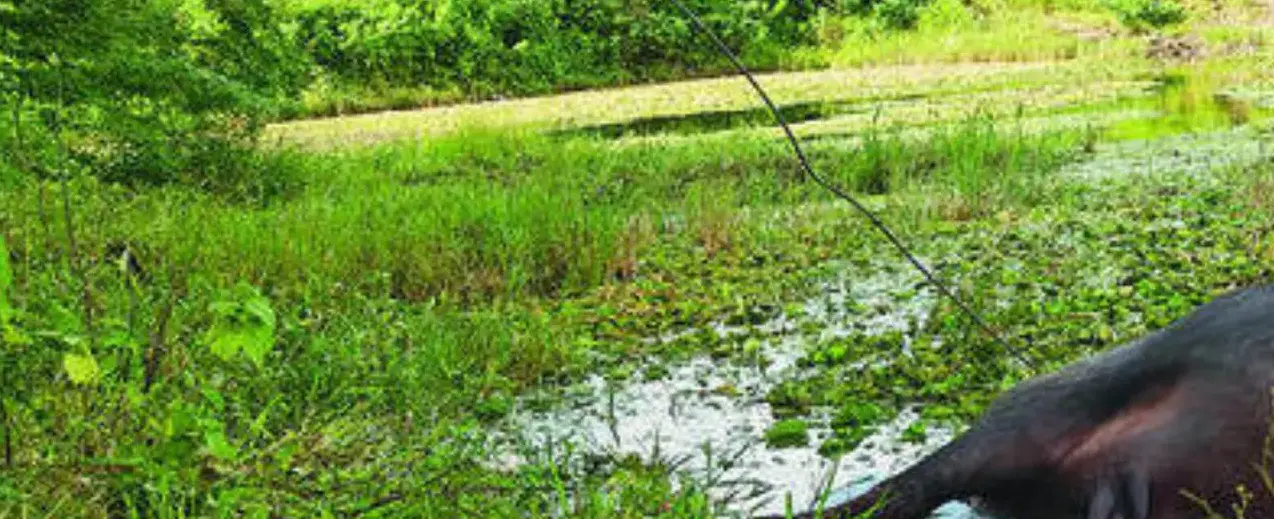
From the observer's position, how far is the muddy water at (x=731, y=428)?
2553 millimetres

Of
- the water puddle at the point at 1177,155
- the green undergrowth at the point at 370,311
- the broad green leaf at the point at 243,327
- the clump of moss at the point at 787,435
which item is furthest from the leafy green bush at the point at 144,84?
the water puddle at the point at 1177,155

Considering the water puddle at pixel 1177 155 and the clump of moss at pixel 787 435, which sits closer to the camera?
the clump of moss at pixel 787 435

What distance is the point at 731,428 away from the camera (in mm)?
2959

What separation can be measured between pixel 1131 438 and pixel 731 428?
114 centimetres

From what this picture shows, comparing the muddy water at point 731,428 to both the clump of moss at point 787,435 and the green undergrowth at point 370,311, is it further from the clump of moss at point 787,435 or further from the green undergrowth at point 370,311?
the green undergrowth at point 370,311

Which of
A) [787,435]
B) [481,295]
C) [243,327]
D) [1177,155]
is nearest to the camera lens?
[243,327]

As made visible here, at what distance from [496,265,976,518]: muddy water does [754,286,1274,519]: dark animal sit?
0.15 m

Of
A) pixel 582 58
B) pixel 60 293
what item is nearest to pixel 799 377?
pixel 60 293

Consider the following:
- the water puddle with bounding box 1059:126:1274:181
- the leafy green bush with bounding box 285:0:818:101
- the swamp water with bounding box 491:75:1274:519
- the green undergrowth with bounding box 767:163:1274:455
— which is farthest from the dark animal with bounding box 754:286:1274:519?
the leafy green bush with bounding box 285:0:818:101

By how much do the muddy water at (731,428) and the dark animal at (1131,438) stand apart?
0.15 metres

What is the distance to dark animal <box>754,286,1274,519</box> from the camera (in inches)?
74.2

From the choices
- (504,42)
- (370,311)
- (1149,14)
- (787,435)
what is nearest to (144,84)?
(370,311)

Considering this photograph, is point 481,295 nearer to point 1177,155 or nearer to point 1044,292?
point 1044,292

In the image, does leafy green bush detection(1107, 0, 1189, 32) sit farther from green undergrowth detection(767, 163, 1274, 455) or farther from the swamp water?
the swamp water
